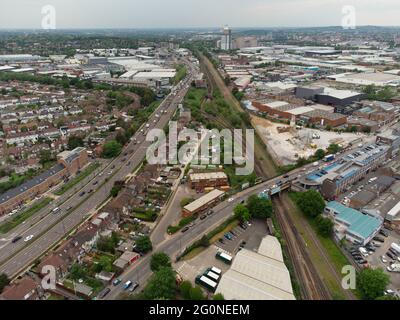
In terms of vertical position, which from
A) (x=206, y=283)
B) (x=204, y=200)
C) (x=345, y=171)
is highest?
(x=345, y=171)

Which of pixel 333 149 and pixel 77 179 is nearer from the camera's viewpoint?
pixel 77 179

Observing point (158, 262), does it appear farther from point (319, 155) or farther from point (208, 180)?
point (319, 155)

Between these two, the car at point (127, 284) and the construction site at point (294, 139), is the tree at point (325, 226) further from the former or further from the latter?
the car at point (127, 284)

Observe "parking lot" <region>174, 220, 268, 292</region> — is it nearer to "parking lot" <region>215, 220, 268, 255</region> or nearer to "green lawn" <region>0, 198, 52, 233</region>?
"parking lot" <region>215, 220, 268, 255</region>

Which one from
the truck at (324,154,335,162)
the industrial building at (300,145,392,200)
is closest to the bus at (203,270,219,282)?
the industrial building at (300,145,392,200)

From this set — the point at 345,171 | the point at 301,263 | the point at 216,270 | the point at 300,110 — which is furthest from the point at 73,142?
the point at 300,110

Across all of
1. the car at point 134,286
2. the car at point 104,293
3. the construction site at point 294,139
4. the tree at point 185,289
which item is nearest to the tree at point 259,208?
the tree at point 185,289
